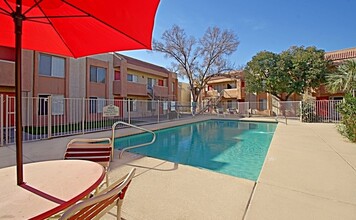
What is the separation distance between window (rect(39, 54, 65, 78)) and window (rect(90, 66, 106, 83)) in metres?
2.63

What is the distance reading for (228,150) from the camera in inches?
319

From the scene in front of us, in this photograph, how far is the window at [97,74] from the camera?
1600cm

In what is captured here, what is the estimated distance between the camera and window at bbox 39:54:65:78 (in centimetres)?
1231

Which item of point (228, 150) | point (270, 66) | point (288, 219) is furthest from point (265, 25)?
point (288, 219)

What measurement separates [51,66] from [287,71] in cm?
2284

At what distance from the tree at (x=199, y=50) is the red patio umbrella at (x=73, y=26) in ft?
Answer: 77.4

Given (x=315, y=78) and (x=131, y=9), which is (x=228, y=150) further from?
(x=315, y=78)

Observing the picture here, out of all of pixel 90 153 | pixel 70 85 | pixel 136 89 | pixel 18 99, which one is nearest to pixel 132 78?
pixel 136 89

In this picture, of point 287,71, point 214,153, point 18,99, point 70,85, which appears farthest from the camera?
point 287,71

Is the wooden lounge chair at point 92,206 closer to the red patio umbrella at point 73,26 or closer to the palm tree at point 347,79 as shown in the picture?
the red patio umbrella at point 73,26

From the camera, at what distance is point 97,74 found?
1645 centimetres

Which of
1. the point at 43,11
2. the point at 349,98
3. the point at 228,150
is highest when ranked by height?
the point at 43,11

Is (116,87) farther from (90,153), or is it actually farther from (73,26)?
(73,26)

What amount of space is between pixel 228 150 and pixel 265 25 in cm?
1244
